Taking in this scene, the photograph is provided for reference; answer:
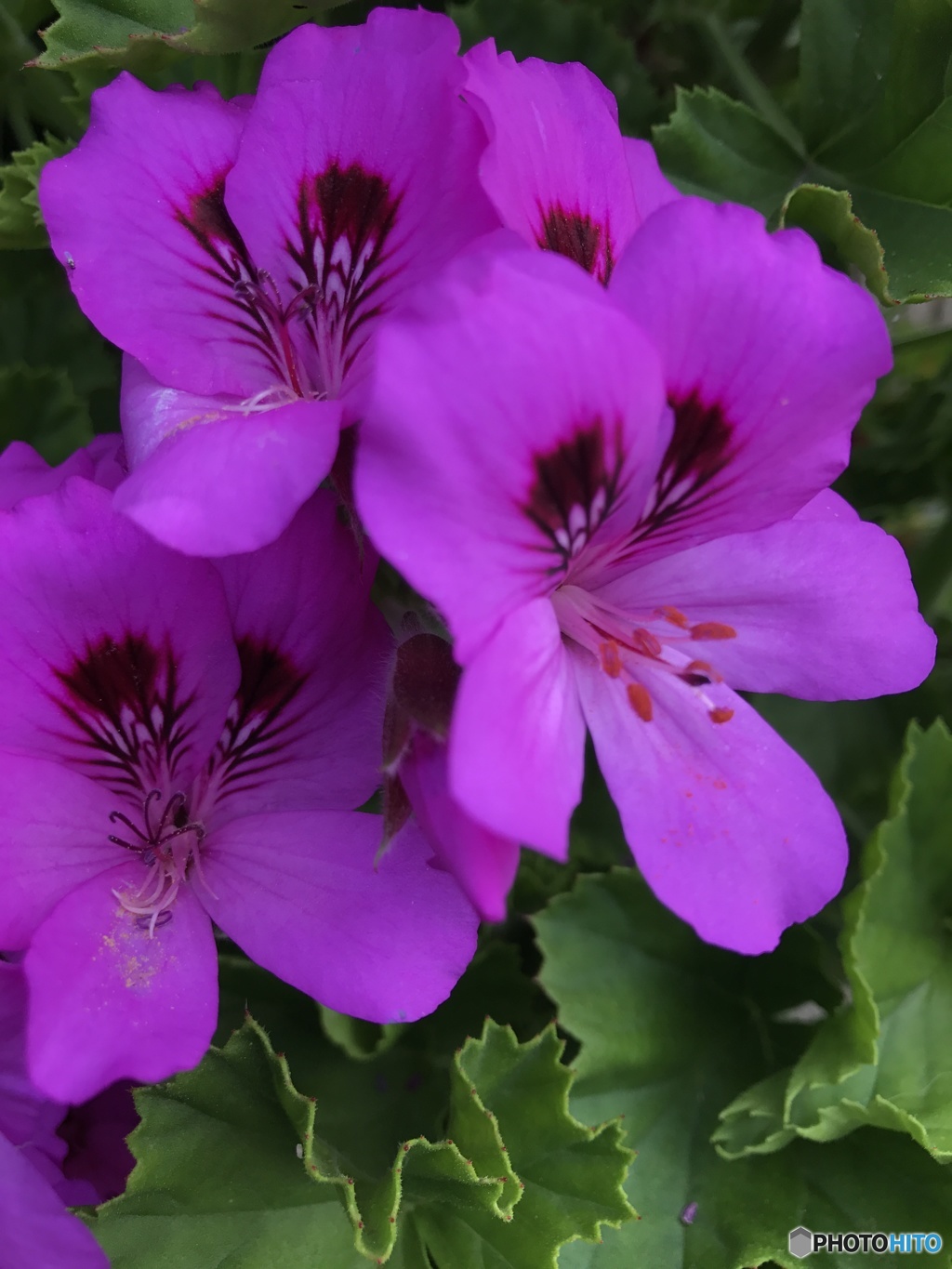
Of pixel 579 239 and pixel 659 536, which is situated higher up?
pixel 579 239

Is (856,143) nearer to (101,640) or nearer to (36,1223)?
(101,640)

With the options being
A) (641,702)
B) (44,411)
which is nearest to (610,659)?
(641,702)

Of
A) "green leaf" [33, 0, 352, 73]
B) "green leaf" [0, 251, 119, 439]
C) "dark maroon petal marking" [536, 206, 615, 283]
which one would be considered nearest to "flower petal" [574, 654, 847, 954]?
"dark maroon petal marking" [536, 206, 615, 283]

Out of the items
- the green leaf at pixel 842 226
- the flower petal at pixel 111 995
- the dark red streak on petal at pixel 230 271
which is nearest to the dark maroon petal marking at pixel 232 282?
the dark red streak on petal at pixel 230 271

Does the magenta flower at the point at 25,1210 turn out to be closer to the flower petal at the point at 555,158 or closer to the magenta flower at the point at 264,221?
the magenta flower at the point at 264,221

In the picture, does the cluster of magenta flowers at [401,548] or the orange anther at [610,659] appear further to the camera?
the orange anther at [610,659]

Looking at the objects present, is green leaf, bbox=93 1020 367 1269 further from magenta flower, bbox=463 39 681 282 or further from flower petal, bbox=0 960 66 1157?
magenta flower, bbox=463 39 681 282

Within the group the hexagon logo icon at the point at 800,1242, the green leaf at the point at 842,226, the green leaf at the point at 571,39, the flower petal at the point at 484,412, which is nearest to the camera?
the flower petal at the point at 484,412
